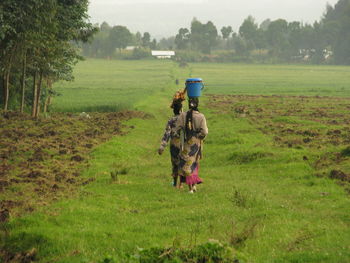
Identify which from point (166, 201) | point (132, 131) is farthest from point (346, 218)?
point (132, 131)

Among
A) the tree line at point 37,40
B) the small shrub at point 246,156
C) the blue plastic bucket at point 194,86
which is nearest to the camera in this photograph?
the blue plastic bucket at point 194,86

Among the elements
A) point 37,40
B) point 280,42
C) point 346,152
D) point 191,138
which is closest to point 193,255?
point 191,138

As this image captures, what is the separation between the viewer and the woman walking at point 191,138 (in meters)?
14.6

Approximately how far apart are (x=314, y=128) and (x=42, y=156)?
1546 centimetres

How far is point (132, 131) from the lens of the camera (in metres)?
30.0

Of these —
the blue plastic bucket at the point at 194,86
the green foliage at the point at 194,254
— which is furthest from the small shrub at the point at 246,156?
the green foliage at the point at 194,254

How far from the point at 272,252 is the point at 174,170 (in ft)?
20.9

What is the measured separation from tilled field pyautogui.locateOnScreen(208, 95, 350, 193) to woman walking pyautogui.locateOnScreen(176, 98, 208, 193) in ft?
13.5

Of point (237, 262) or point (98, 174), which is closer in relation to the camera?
point (237, 262)

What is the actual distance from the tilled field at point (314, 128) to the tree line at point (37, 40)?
11986mm

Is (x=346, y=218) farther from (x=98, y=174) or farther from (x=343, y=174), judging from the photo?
(x=98, y=174)

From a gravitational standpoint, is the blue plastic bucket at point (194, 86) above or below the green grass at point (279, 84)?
above

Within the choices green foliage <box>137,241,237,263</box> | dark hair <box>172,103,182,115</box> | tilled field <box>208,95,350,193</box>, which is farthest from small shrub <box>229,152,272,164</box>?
green foliage <box>137,241,237,263</box>

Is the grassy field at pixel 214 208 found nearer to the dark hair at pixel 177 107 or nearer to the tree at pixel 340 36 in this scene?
the dark hair at pixel 177 107
